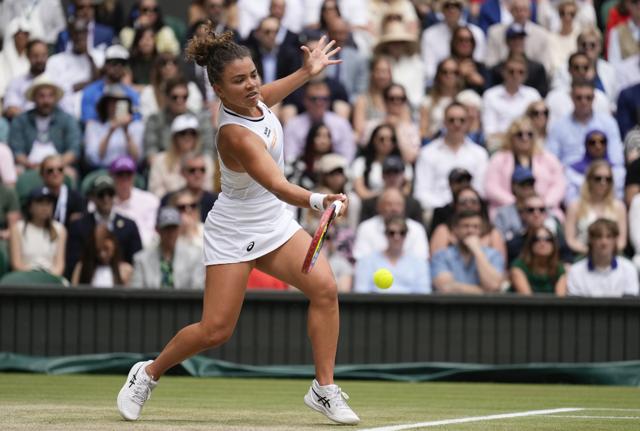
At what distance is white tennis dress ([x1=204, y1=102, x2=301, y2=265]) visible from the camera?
21.5 feet

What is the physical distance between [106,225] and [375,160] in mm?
2836

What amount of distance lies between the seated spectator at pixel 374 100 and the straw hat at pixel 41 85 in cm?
317

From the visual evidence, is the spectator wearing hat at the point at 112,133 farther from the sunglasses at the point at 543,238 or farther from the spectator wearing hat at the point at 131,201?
the sunglasses at the point at 543,238

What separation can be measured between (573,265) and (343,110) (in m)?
3.73

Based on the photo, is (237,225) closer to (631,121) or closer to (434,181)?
(434,181)

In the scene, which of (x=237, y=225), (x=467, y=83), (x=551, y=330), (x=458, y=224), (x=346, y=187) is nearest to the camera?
(x=237, y=225)

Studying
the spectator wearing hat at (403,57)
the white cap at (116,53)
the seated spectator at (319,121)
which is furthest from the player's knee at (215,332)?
the spectator wearing hat at (403,57)

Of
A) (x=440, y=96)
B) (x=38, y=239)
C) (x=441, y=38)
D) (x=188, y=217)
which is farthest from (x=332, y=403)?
(x=441, y=38)

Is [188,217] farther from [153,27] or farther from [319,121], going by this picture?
[153,27]

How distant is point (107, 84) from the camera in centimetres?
1446

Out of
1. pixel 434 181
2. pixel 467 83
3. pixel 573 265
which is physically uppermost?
pixel 467 83

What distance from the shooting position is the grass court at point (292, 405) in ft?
20.6

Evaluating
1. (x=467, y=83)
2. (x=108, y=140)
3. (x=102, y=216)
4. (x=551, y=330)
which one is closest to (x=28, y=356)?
(x=102, y=216)

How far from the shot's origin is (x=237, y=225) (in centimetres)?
661
